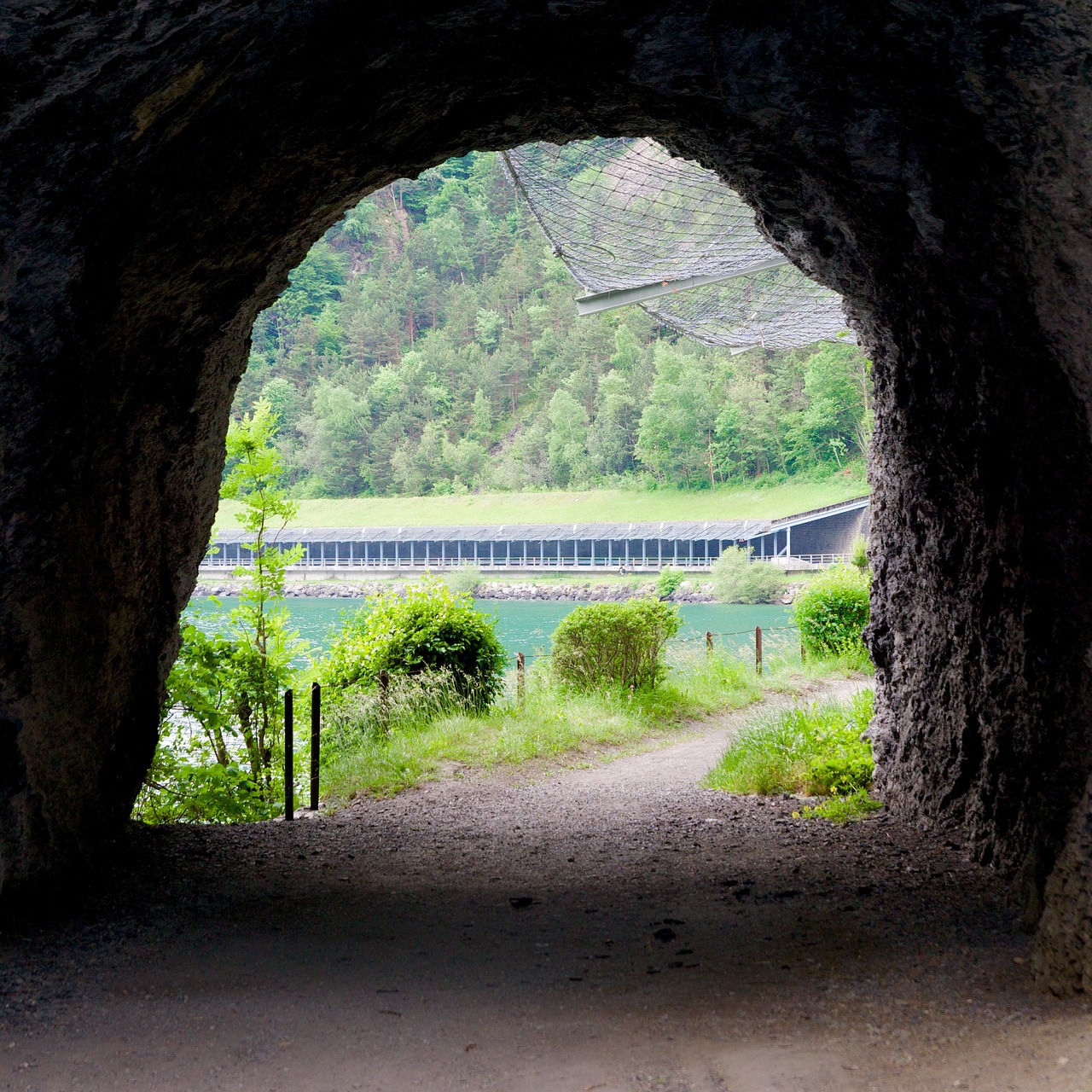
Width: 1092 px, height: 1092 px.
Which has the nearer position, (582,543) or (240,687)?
(240,687)

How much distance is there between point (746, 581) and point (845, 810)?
26953 mm

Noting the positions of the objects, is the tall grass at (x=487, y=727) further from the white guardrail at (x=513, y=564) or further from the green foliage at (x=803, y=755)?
the white guardrail at (x=513, y=564)

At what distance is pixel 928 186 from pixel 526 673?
8.73m

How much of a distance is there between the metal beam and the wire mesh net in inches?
0.8

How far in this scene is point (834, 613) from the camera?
1350 cm

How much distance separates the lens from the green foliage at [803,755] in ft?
19.4

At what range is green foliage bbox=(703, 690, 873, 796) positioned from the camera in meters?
5.91

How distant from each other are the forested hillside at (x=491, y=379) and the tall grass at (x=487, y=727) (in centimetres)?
4178

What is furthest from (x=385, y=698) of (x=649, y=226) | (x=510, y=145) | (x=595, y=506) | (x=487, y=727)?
(x=595, y=506)

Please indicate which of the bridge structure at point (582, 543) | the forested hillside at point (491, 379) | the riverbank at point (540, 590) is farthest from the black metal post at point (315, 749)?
the forested hillside at point (491, 379)

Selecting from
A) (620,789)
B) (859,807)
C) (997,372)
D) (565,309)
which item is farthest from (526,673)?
(565,309)

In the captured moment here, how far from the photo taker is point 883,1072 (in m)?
2.42

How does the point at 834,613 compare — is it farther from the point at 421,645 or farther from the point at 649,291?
the point at 421,645

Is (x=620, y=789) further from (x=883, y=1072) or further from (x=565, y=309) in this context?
(x=565, y=309)
